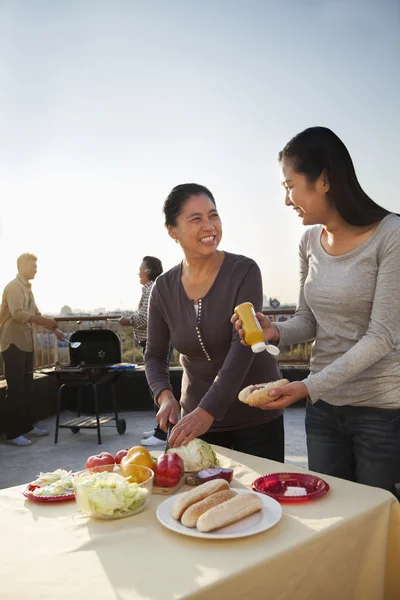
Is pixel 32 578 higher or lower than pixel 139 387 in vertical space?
higher

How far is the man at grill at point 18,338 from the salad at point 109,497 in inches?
181

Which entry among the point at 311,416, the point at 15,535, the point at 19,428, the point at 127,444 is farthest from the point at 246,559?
the point at 19,428

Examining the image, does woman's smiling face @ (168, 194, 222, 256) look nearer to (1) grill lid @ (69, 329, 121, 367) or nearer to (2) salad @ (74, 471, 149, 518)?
(2) salad @ (74, 471, 149, 518)

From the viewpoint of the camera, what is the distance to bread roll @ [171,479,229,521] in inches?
54.6

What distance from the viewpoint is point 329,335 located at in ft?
6.50

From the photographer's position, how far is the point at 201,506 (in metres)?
1.36

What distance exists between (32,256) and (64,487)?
4.66 meters

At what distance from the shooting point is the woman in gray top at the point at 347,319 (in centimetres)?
178

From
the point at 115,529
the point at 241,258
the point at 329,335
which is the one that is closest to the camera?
the point at 115,529

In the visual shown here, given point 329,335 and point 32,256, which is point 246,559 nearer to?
point 329,335

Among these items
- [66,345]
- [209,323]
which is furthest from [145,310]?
[209,323]

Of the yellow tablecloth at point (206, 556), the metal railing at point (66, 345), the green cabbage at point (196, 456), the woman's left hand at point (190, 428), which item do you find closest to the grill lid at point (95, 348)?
the metal railing at point (66, 345)

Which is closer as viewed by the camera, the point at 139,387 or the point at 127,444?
the point at 127,444

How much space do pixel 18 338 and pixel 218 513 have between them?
508 centimetres
